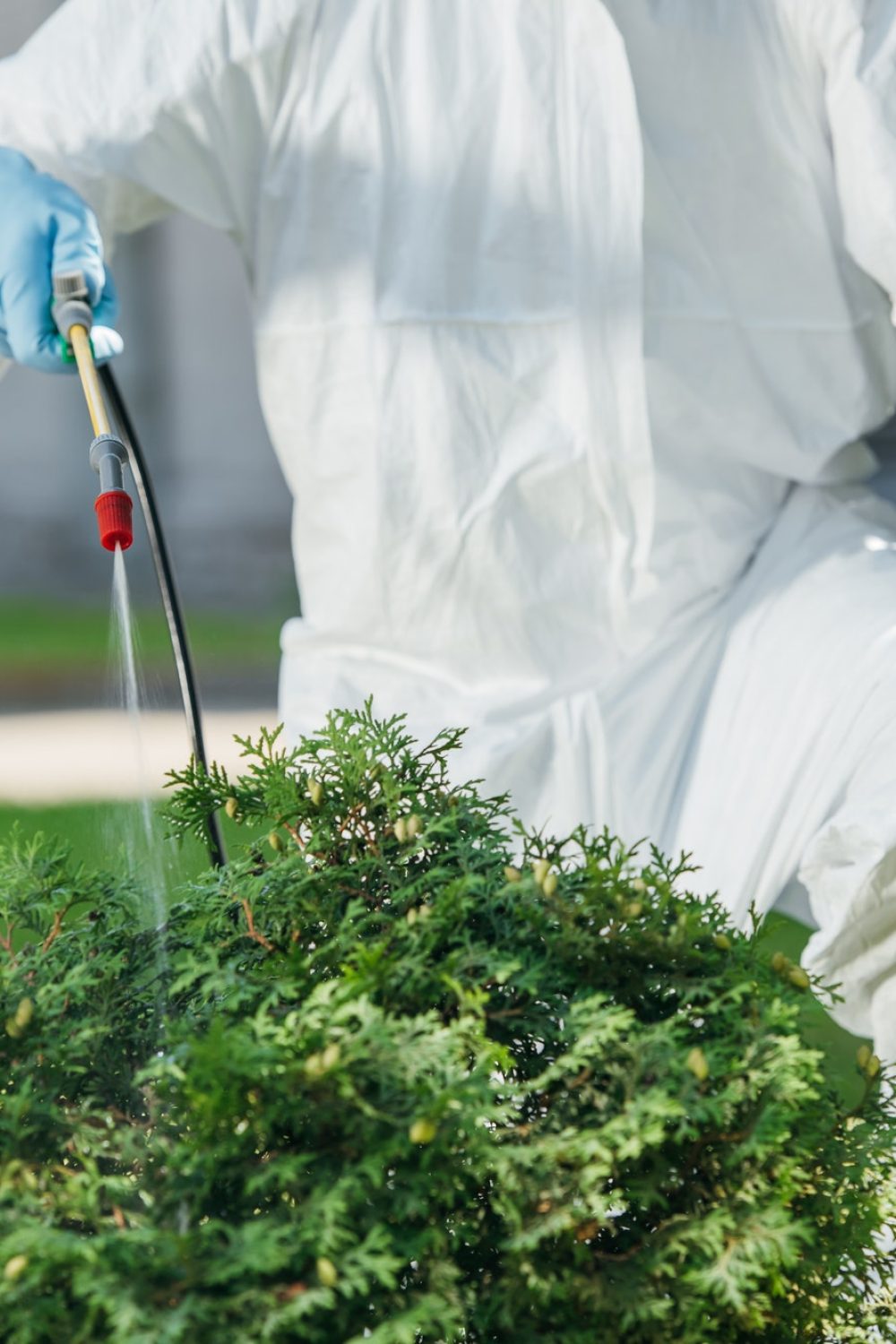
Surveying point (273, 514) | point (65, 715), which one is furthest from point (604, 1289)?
point (273, 514)

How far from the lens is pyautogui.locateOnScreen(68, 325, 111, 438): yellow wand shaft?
62 cm

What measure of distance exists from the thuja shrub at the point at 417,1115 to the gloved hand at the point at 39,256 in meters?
0.55

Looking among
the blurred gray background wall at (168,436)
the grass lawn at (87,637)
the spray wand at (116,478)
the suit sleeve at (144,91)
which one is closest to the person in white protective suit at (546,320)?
the suit sleeve at (144,91)

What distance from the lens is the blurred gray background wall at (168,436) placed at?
4590 millimetres

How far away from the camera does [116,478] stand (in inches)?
23.0

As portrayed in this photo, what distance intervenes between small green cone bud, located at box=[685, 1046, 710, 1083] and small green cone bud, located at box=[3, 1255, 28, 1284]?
8.1 inches

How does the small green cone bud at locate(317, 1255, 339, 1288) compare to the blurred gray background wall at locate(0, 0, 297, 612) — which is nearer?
the small green cone bud at locate(317, 1255, 339, 1288)

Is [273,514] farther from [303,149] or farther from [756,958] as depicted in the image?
[756,958]

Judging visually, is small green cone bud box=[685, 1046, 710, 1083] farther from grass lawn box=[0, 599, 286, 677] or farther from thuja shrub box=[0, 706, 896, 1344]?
grass lawn box=[0, 599, 286, 677]

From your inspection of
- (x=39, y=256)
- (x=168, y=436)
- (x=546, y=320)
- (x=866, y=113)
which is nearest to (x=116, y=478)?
(x=39, y=256)

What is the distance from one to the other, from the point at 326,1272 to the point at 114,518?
307mm

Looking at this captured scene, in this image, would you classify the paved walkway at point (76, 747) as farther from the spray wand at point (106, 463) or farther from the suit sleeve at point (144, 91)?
the spray wand at point (106, 463)

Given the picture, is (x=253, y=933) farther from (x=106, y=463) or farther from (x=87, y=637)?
(x=87, y=637)

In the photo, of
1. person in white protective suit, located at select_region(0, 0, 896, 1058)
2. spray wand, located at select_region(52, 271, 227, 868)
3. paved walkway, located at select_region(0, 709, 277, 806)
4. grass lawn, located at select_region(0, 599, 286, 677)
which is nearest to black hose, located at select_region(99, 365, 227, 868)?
spray wand, located at select_region(52, 271, 227, 868)
